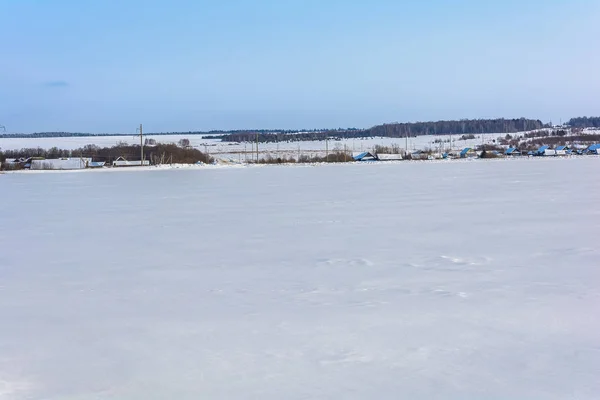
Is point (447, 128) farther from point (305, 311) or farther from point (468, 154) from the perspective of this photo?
point (305, 311)

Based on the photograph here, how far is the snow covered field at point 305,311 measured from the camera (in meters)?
2.59

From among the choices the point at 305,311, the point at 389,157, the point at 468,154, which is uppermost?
the point at 468,154

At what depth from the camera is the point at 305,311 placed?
3.66m

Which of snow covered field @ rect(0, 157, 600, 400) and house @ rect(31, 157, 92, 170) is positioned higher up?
house @ rect(31, 157, 92, 170)

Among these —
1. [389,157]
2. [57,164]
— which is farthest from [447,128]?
[57,164]

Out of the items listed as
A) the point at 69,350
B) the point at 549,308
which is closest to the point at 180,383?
the point at 69,350

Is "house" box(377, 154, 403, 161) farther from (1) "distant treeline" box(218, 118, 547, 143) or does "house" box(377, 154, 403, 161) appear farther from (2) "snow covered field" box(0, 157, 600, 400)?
(1) "distant treeline" box(218, 118, 547, 143)

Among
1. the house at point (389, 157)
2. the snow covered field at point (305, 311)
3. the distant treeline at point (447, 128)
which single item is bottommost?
the snow covered field at point (305, 311)

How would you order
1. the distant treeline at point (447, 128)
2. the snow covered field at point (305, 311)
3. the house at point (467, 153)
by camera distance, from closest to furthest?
the snow covered field at point (305, 311)
the house at point (467, 153)
the distant treeline at point (447, 128)

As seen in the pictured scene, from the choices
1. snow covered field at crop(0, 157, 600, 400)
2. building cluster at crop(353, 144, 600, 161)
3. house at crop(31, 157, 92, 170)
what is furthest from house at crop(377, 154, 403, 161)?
snow covered field at crop(0, 157, 600, 400)

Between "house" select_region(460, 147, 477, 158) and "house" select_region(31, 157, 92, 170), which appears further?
"house" select_region(460, 147, 477, 158)

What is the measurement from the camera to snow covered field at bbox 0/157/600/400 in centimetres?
259

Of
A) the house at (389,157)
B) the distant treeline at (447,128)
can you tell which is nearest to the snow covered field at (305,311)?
the house at (389,157)

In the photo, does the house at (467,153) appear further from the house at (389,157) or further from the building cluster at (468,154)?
the house at (389,157)
